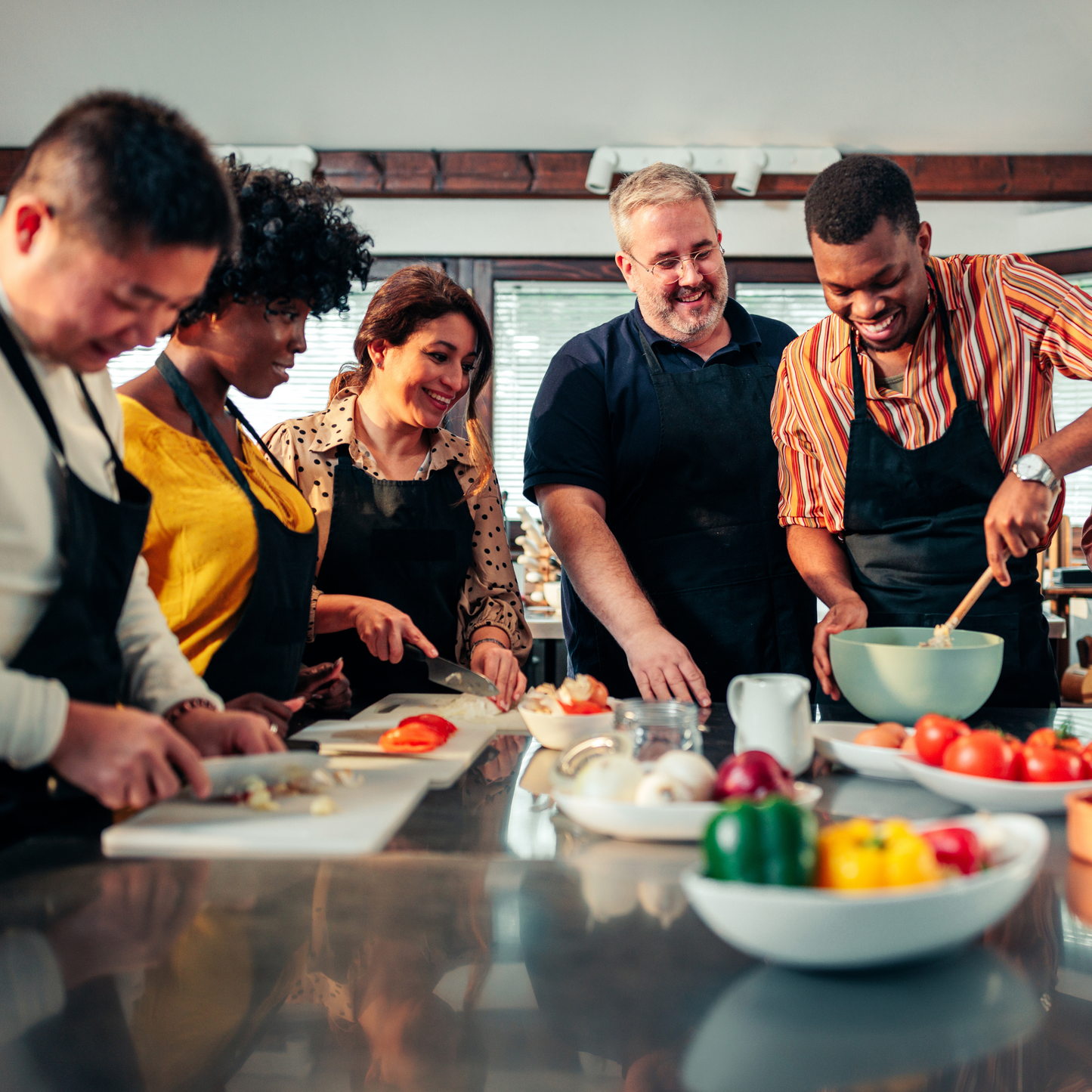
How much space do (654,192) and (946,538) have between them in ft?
3.03

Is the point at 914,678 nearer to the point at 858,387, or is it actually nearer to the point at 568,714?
the point at 568,714

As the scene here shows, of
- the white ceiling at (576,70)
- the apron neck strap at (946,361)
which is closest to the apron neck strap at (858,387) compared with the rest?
the apron neck strap at (946,361)

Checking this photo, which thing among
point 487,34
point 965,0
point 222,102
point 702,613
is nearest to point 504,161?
point 487,34

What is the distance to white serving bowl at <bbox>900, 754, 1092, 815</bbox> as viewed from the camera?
103cm

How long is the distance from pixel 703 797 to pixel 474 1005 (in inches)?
14.1

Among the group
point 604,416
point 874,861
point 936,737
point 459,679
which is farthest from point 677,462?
point 874,861

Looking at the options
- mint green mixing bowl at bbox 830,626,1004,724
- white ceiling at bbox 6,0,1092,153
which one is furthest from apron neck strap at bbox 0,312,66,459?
white ceiling at bbox 6,0,1092,153

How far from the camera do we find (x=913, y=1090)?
586 millimetres

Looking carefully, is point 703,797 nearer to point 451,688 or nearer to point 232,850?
point 232,850

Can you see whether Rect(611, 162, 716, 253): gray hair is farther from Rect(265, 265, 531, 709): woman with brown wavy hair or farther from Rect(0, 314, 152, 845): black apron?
Rect(0, 314, 152, 845): black apron

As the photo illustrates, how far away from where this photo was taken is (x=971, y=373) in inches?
71.4

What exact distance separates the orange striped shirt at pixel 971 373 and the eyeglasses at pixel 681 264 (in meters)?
0.32

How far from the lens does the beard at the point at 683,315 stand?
7.02 feet

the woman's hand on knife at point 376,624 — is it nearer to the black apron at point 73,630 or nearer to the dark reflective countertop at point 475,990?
the black apron at point 73,630
